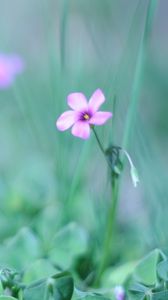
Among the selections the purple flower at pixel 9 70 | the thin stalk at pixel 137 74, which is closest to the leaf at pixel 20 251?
the thin stalk at pixel 137 74

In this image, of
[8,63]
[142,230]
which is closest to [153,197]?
[142,230]

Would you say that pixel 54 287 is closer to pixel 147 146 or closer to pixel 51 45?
pixel 147 146

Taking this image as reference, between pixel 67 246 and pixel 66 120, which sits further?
pixel 67 246

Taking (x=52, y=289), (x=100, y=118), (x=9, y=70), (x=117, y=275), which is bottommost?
(x=117, y=275)

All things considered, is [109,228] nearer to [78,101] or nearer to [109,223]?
[109,223]

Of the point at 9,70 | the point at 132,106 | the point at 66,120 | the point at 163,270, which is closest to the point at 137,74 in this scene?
the point at 132,106

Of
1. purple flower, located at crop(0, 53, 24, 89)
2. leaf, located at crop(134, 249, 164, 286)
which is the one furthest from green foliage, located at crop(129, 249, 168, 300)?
purple flower, located at crop(0, 53, 24, 89)
